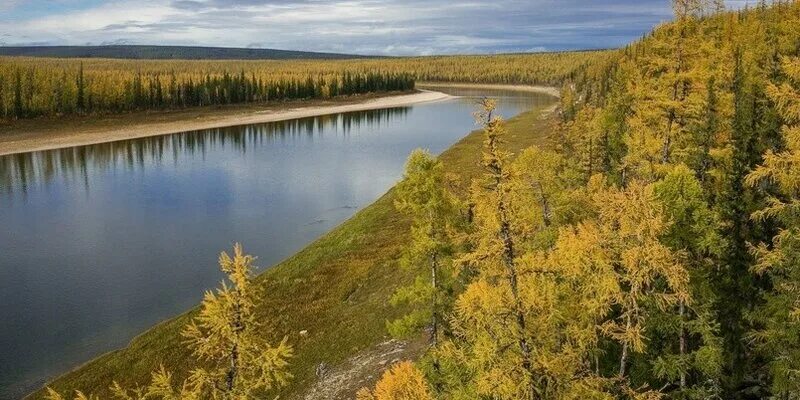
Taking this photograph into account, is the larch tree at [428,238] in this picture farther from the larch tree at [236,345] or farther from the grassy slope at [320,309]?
the larch tree at [236,345]

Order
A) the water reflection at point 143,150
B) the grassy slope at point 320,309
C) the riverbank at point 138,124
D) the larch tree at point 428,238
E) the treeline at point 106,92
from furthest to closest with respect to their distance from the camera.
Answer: the treeline at point 106,92
the riverbank at point 138,124
the water reflection at point 143,150
the grassy slope at point 320,309
the larch tree at point 428,238

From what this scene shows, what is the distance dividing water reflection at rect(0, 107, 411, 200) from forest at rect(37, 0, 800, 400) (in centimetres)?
6347

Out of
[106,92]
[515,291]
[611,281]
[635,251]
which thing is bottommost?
[515,291]

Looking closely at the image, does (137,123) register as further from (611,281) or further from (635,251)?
(635,251)

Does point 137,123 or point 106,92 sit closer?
point 137,123

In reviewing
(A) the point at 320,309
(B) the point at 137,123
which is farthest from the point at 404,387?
(B) the point at 137,123

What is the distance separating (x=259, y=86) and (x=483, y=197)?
163 m

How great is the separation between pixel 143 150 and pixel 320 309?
74.5 m

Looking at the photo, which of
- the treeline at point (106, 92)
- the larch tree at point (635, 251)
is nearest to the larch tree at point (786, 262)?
the larch tree at point (635, 251)

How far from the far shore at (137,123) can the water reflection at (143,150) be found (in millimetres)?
2879

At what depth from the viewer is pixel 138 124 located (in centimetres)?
11912

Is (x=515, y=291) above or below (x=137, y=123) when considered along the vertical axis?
below

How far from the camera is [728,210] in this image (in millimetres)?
18266

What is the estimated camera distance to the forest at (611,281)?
454 inches
